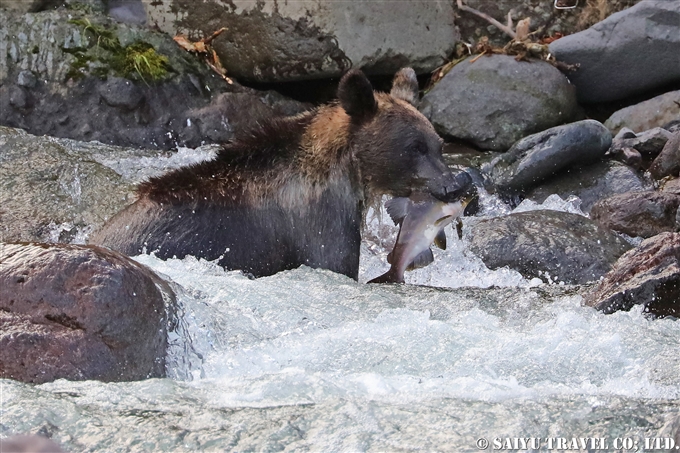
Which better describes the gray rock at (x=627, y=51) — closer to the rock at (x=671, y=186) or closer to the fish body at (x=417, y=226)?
the rock at (x=671, y=186)

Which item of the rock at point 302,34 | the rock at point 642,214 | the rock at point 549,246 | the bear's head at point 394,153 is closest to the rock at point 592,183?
the rock at point 642,214

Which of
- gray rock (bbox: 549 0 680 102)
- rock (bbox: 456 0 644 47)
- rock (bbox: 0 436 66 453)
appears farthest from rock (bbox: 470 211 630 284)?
rock (bbox: 0 436 66 453)

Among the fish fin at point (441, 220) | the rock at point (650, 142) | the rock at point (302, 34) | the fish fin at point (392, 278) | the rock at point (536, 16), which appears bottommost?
the fish fin at point (392, 278)

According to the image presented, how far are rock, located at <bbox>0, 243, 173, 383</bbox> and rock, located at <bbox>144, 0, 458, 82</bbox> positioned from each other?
7.98 metres

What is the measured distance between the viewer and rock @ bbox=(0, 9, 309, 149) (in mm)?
10562

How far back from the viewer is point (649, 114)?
11.5m

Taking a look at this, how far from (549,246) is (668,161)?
116 inches

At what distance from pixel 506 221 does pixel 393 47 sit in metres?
4.71

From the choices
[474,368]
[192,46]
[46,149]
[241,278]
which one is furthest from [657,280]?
[192,46]

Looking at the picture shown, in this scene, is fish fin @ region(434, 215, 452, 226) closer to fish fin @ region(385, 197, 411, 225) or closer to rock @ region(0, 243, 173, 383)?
fish fin @ region(385, 197, 411, 225)

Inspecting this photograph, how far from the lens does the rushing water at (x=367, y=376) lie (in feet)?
11.0

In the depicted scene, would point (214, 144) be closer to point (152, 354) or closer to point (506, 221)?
point (506, 221)

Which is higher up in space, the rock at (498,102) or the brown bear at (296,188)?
the rock at (498,102)

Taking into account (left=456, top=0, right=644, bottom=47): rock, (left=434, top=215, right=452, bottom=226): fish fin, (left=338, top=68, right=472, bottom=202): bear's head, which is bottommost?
(left=434, top=215, right=452, bottom=226): fish fin
